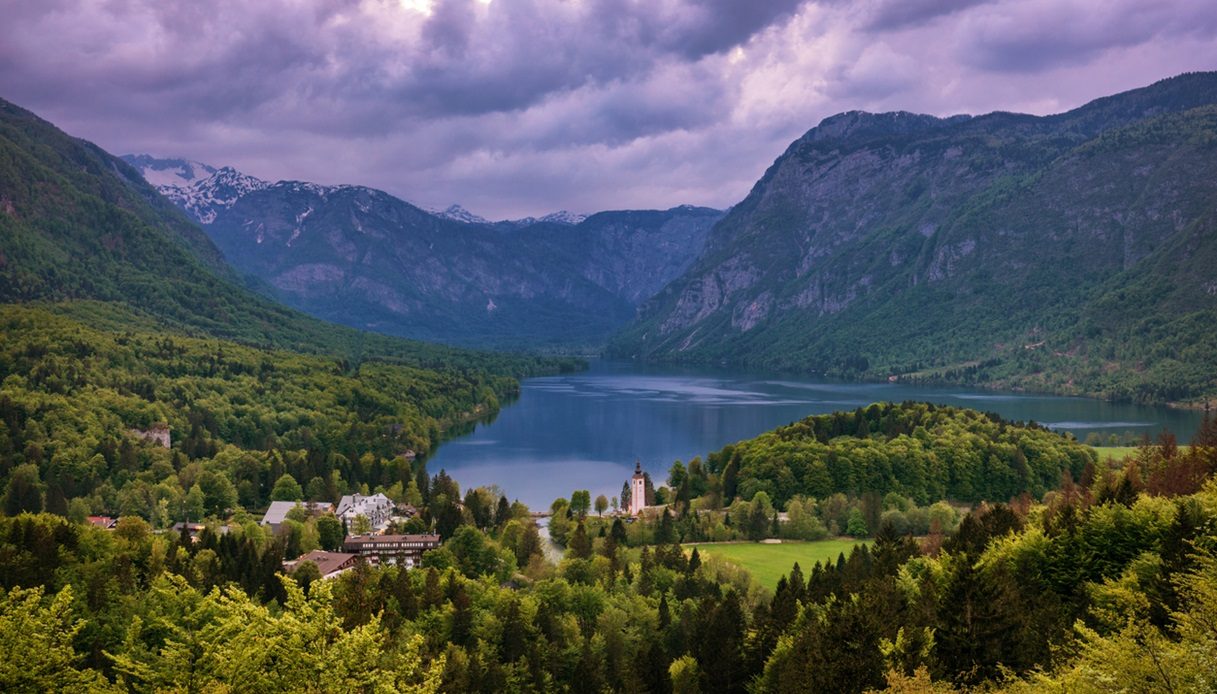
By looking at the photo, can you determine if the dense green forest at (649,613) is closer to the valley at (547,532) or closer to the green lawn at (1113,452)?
the valley at (547,532)

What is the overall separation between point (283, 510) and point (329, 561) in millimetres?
19859

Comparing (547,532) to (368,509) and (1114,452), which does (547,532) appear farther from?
(1114,452)

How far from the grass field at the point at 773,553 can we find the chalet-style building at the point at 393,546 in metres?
16.8

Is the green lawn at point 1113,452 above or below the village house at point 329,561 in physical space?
above

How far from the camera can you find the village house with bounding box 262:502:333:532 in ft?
225

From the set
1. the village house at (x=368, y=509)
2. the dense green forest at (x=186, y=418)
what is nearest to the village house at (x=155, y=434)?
the dense green forest at (x=186, y=418)

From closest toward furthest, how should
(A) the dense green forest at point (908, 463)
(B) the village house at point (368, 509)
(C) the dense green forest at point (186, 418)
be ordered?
(B) the village house at point (368, 509)
(A) the dense green forest at point (908, 463)
(C) the dense green forest at point (186, 418)

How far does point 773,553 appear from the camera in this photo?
6028cm

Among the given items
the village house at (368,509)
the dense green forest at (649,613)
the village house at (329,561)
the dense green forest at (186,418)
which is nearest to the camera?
the dense green forest at (649,613)

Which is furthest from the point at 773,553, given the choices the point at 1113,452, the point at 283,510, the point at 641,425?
the point at 641,425

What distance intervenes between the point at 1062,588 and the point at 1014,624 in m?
8.12

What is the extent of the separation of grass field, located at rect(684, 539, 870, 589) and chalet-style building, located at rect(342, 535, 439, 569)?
16814mm

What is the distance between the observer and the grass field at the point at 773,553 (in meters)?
54.5

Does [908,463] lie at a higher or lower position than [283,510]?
higher
